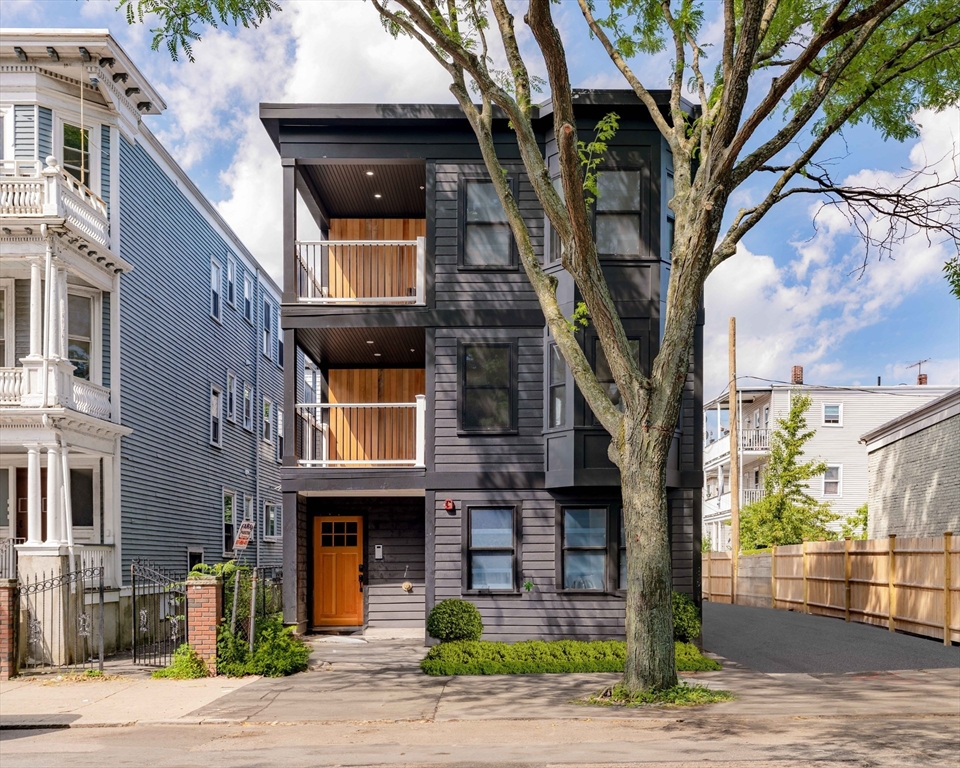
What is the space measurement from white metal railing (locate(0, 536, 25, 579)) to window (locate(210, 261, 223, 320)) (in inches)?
396

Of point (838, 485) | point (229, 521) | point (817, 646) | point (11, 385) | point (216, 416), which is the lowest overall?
point (817, 646)

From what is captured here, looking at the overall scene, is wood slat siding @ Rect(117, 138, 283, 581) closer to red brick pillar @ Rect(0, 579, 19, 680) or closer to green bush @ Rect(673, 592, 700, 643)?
red brick pillar @ Rect(0, 579, 19, 680)

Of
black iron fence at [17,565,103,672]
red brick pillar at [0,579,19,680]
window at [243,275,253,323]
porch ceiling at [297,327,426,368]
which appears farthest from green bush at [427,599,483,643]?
window at [243,275,253,323]

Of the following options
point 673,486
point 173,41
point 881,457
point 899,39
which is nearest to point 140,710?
point 173,41

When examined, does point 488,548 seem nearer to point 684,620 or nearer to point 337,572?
point 684,620

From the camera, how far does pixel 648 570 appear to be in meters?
12.1

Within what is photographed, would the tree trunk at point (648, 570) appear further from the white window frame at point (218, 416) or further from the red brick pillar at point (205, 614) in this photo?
the white window frame at point (218, 416)

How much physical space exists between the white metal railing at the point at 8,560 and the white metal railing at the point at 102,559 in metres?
1.03

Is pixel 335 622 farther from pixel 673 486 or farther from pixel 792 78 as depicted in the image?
pixel 792 78

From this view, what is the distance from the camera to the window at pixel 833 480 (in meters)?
40.2

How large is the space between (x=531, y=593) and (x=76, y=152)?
12513 mm

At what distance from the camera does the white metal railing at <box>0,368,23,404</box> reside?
56.1ft

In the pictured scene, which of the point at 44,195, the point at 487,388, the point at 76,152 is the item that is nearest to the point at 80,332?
the point at 44,195

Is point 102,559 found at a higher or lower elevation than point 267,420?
lower
